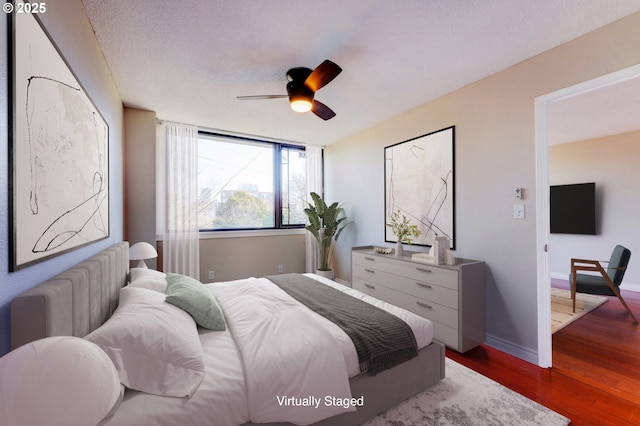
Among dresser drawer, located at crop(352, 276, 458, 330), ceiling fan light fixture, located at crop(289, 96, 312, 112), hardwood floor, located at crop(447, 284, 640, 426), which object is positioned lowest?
hardwood floor, located at crop(447, 284, 640, 426)

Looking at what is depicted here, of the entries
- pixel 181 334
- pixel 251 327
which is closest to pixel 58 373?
pixel 181 334

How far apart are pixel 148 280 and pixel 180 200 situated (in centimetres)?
195

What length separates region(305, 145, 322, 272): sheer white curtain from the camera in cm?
457

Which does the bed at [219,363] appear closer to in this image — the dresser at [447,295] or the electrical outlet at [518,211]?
the dresser at [447,295]

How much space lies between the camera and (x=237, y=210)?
13.6 feet

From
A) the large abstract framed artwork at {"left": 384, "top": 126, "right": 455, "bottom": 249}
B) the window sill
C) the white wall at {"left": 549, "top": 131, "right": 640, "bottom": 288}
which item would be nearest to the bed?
the large abstract framed artwork at {"left": 384, "top": 126, "right": 455, "bottom": 249}

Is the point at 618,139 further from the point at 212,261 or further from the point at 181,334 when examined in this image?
the point at 212,261

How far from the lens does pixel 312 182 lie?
15.6 ft

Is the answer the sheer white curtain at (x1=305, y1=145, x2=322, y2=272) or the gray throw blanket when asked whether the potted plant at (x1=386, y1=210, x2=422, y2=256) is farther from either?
the sheer white curtain at (x1=305, y1=145, x2=322, y2=272)

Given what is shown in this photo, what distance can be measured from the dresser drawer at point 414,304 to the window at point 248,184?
74.8 inches

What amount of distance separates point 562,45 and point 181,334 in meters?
3.24

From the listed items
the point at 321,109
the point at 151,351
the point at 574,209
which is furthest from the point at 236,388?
the point at 574,209

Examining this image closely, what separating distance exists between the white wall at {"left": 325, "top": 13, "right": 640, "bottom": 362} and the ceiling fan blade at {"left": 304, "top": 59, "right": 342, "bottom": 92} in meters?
1.55

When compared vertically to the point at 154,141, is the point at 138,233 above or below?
below
